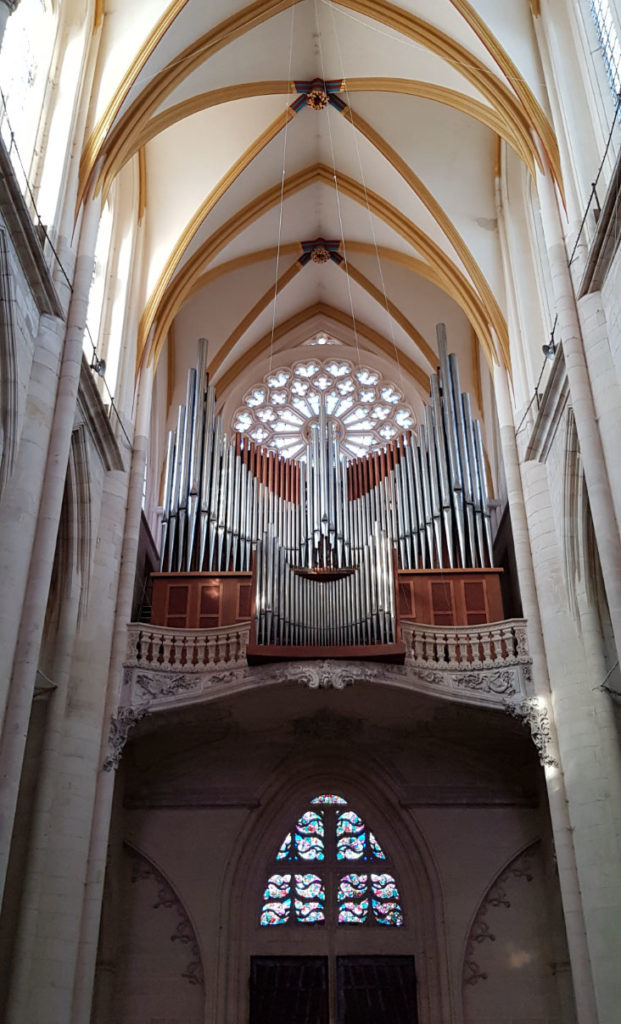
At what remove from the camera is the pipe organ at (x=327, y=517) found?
13.7m

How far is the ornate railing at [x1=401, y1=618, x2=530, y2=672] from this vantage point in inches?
527

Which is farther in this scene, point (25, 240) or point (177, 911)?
point (177, 911)

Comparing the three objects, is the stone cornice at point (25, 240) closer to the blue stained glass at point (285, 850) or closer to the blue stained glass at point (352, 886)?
the blue stained glass at point (285, 850)

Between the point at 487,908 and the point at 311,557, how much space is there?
18.7ft

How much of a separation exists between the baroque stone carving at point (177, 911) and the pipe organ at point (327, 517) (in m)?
4.30

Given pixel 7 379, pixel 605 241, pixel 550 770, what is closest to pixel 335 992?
pixel 550 770

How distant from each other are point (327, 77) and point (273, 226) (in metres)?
3.36

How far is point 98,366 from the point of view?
13719 millimetres

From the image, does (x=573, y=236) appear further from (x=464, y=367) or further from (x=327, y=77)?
(x=464, y=367)

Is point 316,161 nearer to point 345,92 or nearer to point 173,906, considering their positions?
point 345,92

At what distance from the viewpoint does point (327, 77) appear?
627 inches

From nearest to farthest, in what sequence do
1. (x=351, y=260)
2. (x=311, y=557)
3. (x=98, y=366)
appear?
(x=98, y=366), (x=311, y=557), (x=351, y=260)

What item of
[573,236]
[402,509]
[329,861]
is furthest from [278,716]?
[573,236]

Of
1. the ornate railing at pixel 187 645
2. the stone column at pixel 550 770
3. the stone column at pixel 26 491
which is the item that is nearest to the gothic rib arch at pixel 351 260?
the stone column at pixel 550 770
